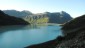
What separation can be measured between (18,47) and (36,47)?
6.86 m

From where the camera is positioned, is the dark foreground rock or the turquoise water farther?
the turquoise water

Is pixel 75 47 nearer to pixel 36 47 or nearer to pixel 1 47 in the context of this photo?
pixel 36 47

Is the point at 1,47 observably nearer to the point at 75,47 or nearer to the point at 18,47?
the point at 18,47

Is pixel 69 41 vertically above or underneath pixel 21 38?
above

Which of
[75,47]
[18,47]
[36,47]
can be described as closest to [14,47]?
[18,47]

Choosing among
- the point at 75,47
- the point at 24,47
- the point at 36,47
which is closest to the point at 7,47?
the point at 24,47

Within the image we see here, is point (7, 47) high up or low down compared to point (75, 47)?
down

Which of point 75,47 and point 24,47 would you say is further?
point 24,47

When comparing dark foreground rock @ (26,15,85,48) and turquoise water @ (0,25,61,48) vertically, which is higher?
dark foreground rock @ (26,15,85,48)

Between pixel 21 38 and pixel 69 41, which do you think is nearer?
pixel 69 41

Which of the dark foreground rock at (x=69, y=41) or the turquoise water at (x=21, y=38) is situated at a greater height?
the dark foreground rock at (x=69, y=41)

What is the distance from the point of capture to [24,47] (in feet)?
191

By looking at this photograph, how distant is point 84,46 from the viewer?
1433 inches

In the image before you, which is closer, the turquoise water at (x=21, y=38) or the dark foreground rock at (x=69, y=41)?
the dark foreground rock at (x=69, y=41)
